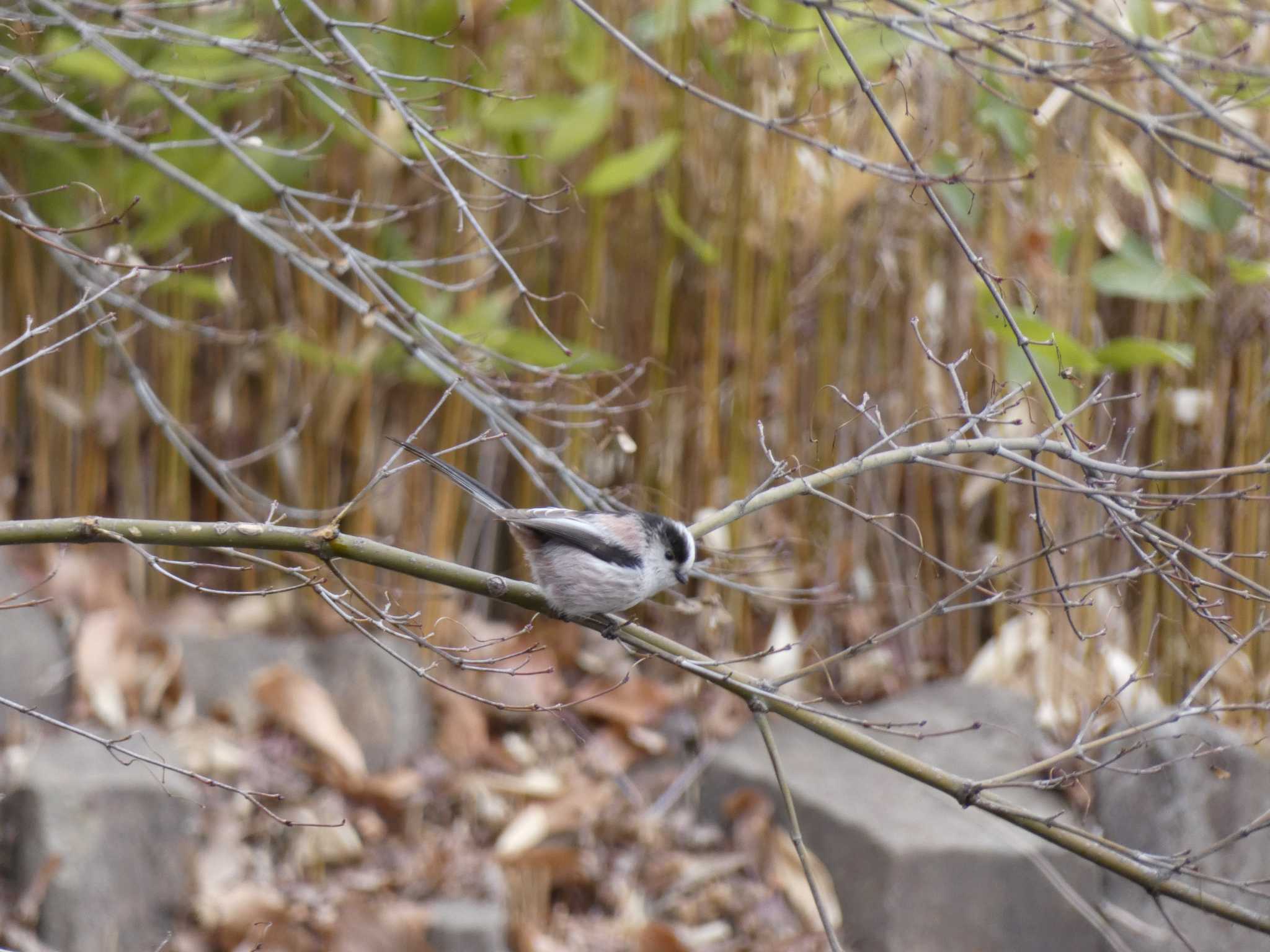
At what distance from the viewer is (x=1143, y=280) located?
155 inches

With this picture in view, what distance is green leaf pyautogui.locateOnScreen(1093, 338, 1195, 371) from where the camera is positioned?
3.60m

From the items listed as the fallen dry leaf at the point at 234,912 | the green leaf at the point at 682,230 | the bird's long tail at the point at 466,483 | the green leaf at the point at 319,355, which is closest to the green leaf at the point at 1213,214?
the green leaf at the point at 682,230

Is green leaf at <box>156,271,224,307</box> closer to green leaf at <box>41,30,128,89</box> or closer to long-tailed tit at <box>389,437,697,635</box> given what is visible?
green leaf at <box>41,30,128,89</box>

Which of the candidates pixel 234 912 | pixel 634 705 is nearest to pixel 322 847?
pixel 234 912

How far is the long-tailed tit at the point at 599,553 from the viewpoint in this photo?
2541mm

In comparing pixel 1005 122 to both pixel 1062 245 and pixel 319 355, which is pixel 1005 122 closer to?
pixel 1062 245

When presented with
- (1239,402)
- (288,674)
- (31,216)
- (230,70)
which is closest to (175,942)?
(288,674)

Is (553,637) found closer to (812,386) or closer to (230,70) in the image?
(812,386)

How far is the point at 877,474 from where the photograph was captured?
4688 millimetres

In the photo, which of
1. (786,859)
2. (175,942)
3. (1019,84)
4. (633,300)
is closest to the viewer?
(175,942)

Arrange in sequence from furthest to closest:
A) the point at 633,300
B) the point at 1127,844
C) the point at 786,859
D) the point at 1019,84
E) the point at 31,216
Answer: the point at 633,300
the point at 1019,84
the point at 786,859
the point at 1127,844
the point at 31,216

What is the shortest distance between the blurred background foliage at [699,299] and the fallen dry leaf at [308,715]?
2.21 ft

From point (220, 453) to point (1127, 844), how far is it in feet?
11.8

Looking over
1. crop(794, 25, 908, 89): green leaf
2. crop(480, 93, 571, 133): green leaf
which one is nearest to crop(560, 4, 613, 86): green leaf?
crop(480, 93, 571, 133): green leaf
